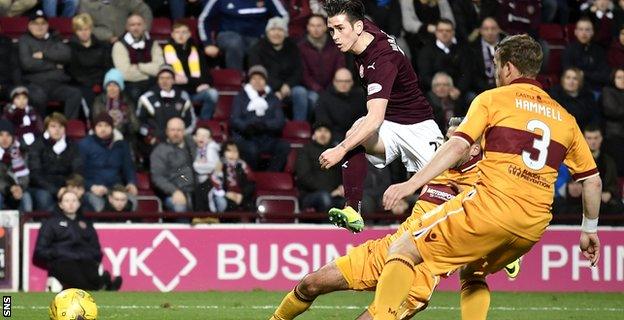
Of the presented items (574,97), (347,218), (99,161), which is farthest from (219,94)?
(347,218)

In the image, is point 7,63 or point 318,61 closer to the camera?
point 7,63

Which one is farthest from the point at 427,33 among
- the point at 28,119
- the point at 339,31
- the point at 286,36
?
the point at 339,31

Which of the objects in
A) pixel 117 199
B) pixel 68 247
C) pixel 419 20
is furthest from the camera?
pixel 419 20

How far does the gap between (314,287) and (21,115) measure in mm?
8498

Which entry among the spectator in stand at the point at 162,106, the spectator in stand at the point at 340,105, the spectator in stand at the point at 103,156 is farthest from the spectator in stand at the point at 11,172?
the spectator in stand at the point at 340,105

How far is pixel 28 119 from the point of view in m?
16.2

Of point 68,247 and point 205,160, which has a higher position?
point 205,160

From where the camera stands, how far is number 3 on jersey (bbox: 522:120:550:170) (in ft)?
24.7

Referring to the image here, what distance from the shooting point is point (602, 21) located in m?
19.7

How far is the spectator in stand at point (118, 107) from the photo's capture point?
54.8 ft

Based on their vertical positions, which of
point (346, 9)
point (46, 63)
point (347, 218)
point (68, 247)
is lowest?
point (68, 247)

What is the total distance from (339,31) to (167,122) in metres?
7.33

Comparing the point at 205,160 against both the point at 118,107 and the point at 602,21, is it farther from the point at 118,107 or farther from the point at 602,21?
the point at 602,21

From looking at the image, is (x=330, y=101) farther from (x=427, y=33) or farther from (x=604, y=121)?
(x=604, y=121)
